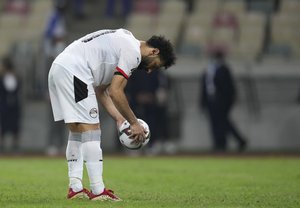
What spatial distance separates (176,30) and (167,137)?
176 inches

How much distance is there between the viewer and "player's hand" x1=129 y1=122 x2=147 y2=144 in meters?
10.3

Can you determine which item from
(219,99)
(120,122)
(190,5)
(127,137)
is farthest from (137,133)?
(190,5)

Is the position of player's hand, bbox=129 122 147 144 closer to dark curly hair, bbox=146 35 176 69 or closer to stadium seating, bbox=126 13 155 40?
dark curly hair, bbox=146 35 176 69

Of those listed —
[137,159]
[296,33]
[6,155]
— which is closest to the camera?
[137,159]

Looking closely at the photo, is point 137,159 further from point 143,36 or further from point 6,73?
point 143,36

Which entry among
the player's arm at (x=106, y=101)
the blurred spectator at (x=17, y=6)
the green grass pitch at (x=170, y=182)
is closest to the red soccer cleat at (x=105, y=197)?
the green grass pitch at (x=170, y=182)

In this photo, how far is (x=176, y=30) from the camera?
2706 cm

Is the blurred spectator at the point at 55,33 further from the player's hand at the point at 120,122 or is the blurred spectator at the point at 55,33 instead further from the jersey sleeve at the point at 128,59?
the jersey sleeve at the point at 128,59

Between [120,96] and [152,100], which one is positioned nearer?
[120,96]

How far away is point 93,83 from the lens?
1048 cm

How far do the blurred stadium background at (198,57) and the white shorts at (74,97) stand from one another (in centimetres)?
1312

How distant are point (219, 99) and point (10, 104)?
5272 mm

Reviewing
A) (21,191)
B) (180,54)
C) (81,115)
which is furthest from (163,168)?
(180,54)

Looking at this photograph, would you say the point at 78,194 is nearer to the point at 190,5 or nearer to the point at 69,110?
the point at 69,110
